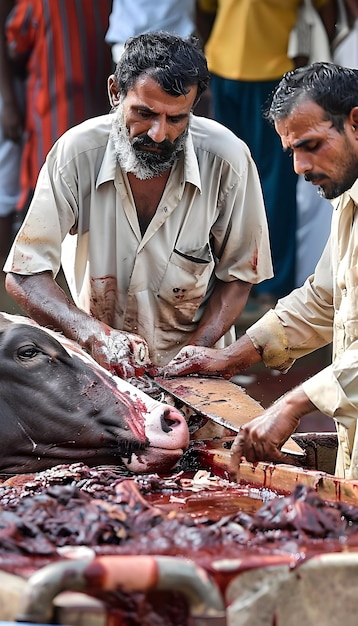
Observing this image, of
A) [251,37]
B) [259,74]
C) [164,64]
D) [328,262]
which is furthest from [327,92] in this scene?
[259,74]

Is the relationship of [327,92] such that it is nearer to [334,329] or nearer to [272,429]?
[334,329]

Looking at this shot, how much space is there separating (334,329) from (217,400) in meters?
0.58

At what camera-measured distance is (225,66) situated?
366 inches

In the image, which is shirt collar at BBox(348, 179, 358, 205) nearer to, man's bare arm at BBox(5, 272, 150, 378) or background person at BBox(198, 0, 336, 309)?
man's bare arm at BBox(5, 272, 150, 378)

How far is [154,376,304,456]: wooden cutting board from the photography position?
14.8ft

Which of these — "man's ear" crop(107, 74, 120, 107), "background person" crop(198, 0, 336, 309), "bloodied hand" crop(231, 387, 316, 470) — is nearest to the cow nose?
"bloodied hand" crop(231, 387, 316, 470)

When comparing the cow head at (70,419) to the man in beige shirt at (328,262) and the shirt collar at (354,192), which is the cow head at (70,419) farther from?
the shirt collar at (354,192)

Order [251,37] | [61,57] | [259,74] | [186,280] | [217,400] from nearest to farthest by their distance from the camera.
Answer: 1. [217,400]
2. [186,280]
3. [251,37]
4. [259,74]
5. [61,57]

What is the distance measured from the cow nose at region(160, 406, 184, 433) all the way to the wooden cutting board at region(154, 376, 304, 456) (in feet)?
0.60

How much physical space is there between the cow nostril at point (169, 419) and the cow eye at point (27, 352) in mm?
563

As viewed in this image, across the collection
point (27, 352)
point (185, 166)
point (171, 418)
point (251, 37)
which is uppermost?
point (185, 166)

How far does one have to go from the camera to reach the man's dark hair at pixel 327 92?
4246mm

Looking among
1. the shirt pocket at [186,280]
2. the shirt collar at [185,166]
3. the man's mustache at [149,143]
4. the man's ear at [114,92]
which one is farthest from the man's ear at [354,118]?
the man's ear at [114,92]

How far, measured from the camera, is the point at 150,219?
17.9 ft
